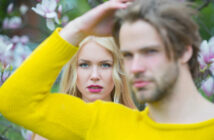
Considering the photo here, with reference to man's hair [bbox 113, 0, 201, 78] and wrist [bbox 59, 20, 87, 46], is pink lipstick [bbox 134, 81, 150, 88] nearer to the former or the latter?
man's hair [bbox 113, 0, 201, 78]

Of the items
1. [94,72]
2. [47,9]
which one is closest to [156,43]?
[94,72]

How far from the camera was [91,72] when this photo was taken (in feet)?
7.95

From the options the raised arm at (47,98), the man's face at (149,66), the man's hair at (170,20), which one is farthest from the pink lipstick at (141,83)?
the raised arm at (47,98)

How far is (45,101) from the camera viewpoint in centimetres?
172

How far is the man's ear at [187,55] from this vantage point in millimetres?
1607

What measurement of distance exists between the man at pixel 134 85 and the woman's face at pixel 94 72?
63cm

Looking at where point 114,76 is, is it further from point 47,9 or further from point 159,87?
point 159,87

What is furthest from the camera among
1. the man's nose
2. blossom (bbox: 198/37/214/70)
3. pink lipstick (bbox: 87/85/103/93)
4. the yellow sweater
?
pink lipstick (bbox: 87/85/103/93)

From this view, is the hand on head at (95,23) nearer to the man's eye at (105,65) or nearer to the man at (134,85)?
the man at (134,85)

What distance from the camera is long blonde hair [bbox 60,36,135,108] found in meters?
2.47

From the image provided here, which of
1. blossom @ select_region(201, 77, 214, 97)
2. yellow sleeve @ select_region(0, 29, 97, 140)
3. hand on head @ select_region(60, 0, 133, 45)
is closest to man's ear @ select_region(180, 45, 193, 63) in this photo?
hand on head @ select_region(60, 0, 133, 45)

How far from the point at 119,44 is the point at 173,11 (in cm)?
29

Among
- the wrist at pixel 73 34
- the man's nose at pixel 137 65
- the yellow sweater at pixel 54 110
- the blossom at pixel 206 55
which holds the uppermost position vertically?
the wrist at pixel 73 34

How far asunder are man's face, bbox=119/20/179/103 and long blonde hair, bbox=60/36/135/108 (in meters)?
0.89
